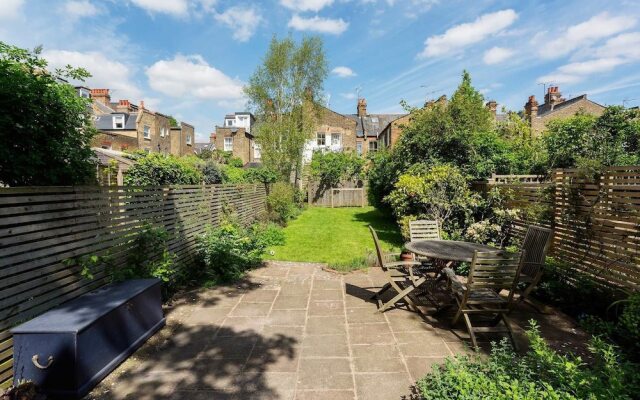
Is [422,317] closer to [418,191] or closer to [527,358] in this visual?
[527,358]

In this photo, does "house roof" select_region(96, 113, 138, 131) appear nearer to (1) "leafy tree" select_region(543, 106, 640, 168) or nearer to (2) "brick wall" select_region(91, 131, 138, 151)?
(2) "brick wall" select_region(91, 131, 138, 151)

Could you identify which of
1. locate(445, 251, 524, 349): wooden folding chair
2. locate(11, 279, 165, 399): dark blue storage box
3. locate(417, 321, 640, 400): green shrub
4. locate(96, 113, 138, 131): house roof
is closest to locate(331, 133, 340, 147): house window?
locate(96, 113, 138, 131): house roof

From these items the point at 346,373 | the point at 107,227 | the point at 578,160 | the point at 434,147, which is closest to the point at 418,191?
the point at 434,147

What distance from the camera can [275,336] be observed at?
4211 millimetres

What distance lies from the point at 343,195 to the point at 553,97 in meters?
27.9

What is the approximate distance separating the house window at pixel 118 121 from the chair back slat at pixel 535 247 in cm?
3510

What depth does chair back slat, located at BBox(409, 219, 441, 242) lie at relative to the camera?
6.11 metres

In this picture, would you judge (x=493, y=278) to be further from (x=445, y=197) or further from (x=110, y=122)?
(x=110, y=122)

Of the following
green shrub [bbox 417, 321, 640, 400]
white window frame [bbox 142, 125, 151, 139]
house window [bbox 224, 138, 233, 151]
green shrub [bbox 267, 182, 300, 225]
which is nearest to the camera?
green shrub [bbox 417, 321, 640, 400]

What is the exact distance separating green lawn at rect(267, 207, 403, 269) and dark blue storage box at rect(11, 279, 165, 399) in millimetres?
4720

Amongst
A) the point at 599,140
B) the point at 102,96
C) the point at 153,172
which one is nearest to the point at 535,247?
the point at 153,172

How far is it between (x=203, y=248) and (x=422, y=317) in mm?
4527

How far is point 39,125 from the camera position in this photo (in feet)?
12.4

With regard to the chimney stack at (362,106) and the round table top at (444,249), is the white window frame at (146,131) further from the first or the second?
the round table top at (444,249)
